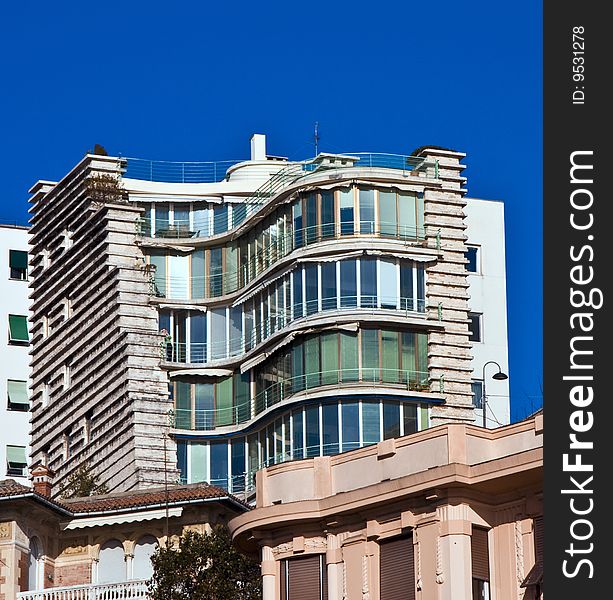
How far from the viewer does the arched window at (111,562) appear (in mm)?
66562

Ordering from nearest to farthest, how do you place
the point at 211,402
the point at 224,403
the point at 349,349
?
the point at 349,349, the point at 224,403, the point at 211,402

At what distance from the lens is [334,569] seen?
45406 mm

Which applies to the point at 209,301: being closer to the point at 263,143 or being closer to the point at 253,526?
the point at 263,143

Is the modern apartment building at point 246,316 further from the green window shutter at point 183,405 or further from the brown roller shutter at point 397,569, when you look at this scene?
the brown roller shutter at point 397,569

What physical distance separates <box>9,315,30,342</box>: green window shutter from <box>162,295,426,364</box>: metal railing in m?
19.5

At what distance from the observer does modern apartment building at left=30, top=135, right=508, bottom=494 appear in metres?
81.5

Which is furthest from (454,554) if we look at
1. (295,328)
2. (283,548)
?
(295,328)

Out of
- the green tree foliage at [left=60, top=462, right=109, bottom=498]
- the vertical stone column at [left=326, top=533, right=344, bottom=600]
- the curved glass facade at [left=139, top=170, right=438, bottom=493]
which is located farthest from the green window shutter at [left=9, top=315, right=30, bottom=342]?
the vertical stone column at [left=326, top=533, right=344, bottom=600]

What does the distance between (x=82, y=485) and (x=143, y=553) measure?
13.9 metres

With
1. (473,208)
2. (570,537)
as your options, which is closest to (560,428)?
(570,537)

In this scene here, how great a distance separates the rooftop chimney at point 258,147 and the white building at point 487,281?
9360mm

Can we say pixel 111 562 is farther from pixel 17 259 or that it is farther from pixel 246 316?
pixel 17 259

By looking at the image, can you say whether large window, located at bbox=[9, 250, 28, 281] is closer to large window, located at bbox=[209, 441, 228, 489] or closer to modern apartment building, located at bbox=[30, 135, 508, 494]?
modern apartment building, located at bbox=[30, 135, 508, 494]

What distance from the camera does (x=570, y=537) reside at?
101ft
